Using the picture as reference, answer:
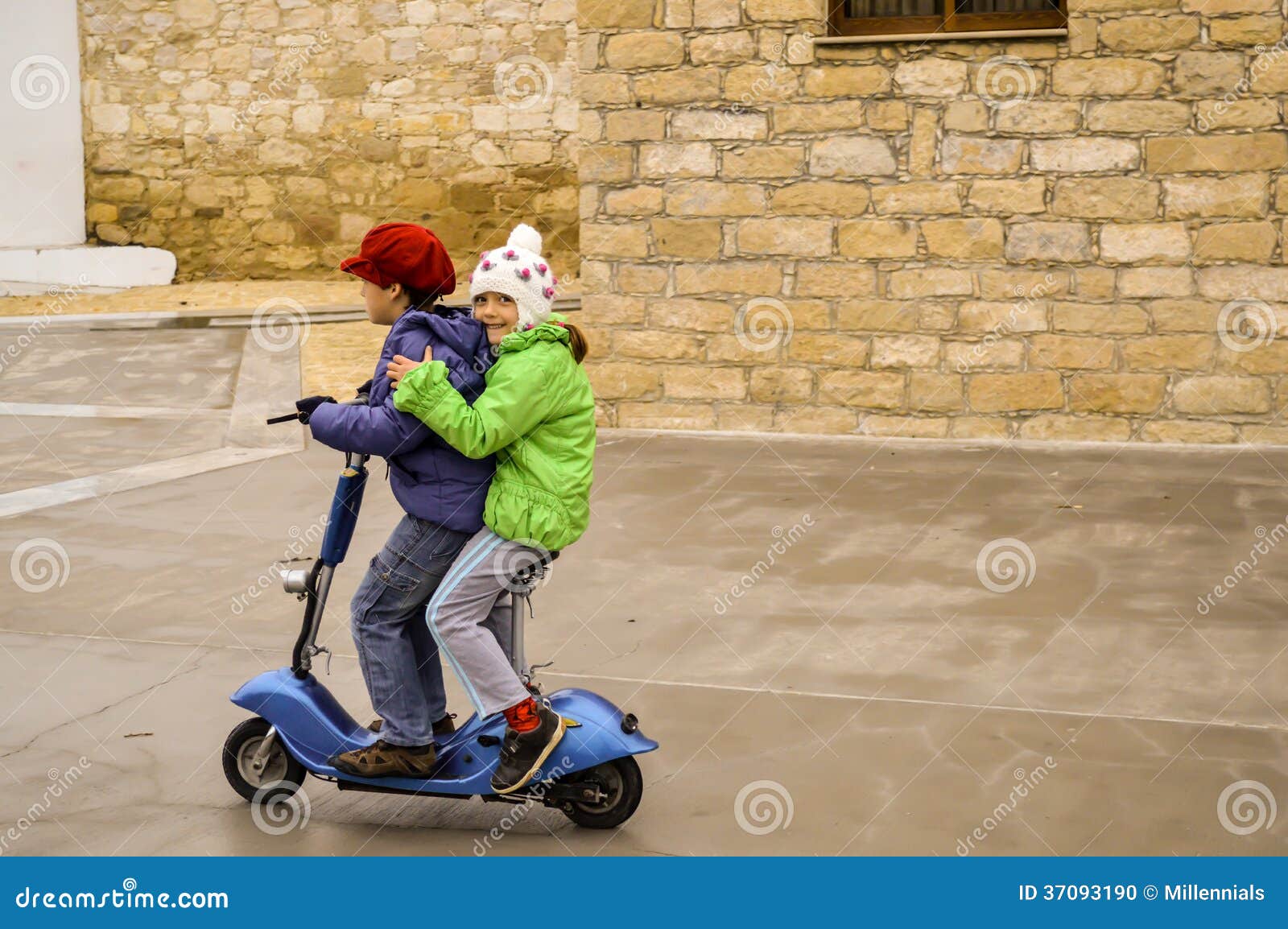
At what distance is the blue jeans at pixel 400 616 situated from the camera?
3.57m

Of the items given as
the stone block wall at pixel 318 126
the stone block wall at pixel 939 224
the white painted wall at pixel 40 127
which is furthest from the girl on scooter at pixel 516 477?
the white painted wall at pixel 40 127

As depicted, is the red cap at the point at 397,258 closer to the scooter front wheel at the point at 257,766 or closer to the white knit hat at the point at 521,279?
the white knit hat at the point at 521,279

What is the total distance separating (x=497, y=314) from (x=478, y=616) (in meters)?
0.71

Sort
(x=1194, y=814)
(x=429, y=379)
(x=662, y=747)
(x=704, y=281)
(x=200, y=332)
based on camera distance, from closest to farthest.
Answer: (x=429, y=379) → (x=1194, y=814) → (x=662, y=747) → (x=704, y=281) → (x=200, y=332)

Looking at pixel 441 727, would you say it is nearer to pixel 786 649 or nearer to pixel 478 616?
pixel 478 616

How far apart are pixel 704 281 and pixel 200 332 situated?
21.5ft

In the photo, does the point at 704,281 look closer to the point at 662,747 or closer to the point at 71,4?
the point at 662,747

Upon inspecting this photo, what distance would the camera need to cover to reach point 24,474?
830cm

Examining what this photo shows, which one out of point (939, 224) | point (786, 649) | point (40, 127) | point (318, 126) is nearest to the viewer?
point (786, 649)

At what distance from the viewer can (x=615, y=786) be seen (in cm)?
366

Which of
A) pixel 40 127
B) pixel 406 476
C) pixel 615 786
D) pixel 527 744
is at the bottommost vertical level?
pixel 615 786

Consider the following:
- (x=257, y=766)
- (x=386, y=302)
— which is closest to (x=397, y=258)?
(x=386, y=302)

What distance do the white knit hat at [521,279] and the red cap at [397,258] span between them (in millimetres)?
136

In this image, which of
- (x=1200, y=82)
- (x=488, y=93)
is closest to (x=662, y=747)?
(x=1200, y=82)
